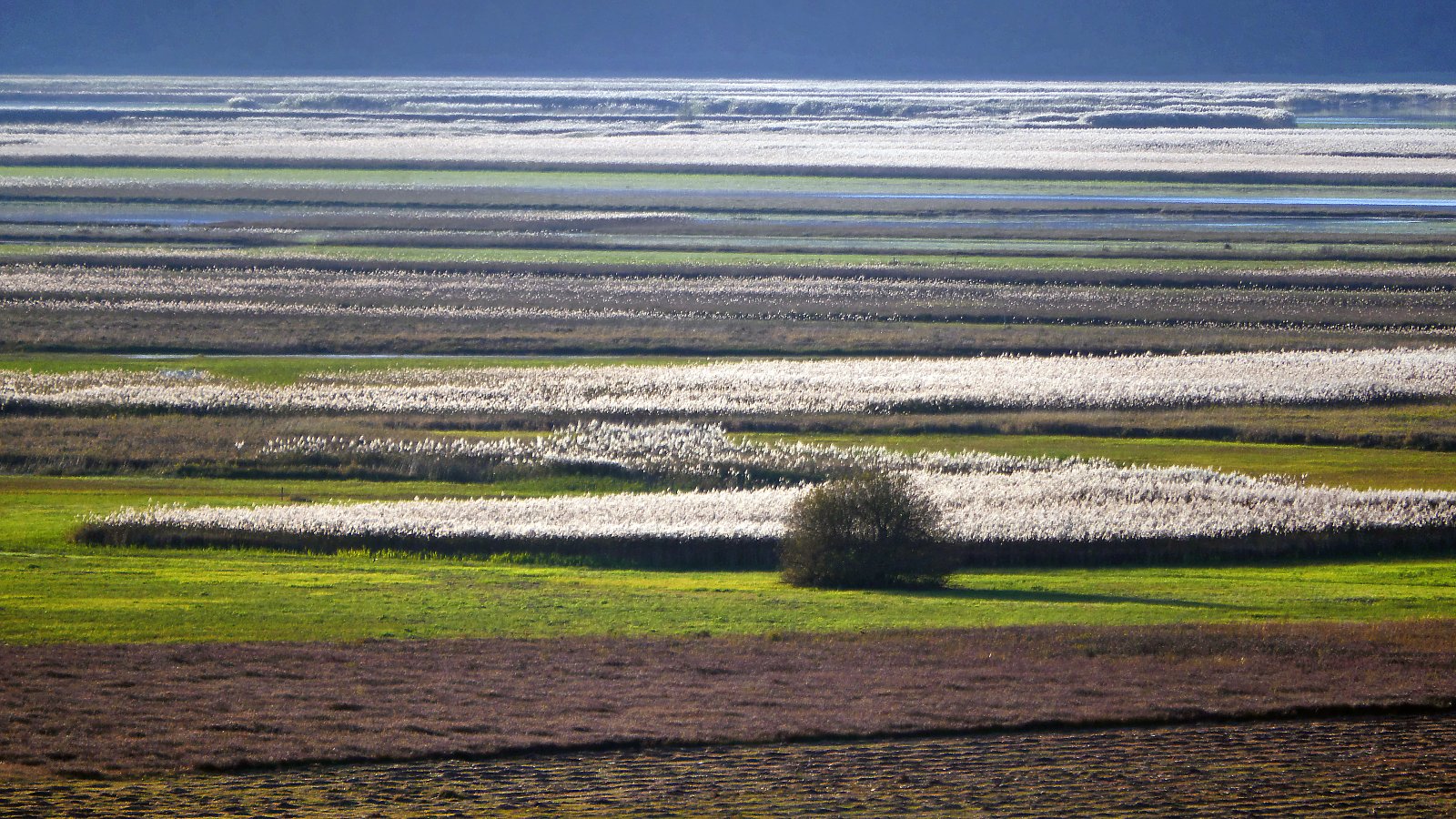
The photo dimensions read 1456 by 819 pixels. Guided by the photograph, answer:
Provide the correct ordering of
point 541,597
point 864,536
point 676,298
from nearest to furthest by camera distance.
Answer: point 541,597
point 864,536
point 676,298

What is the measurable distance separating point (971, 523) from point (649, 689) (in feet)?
37.6

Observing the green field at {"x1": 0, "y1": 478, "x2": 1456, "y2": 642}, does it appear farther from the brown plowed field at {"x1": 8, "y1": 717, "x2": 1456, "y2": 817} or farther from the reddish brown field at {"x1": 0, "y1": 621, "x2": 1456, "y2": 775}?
the brown plowed field at {"x1": 8, "y1": 717, "x2": 1456, "y2": 817}

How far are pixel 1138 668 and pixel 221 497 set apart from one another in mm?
20468

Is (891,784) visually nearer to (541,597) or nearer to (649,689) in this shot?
(649,689)

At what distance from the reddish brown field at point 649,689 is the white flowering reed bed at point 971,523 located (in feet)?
21.6

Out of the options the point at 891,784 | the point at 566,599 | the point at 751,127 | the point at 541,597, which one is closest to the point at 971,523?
the point at 566,599

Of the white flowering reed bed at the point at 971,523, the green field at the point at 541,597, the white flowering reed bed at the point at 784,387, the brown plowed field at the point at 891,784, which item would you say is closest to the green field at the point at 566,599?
the green field at the point at 541,597

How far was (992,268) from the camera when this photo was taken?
6688cm

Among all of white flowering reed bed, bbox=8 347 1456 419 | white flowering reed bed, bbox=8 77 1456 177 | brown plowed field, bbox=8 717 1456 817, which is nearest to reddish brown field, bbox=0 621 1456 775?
brown plowed field, bbox=8 717 1456 817

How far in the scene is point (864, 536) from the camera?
85.9 ft

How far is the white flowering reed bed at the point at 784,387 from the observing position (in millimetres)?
42625

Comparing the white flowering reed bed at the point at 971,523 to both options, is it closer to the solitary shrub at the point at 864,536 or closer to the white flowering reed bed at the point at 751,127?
the solitary shrub at the point at 864,536

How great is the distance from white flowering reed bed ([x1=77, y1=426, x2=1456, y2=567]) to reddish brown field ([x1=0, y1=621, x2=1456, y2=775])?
259 inches

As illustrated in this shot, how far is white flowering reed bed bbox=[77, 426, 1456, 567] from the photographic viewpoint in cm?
2853
